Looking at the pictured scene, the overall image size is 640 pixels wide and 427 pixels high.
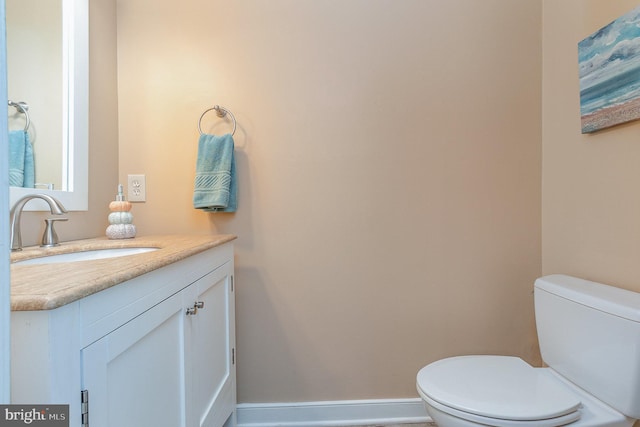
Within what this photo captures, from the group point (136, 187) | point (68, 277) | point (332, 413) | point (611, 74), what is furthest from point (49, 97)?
point (611, 74)

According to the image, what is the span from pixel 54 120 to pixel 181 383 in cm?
100

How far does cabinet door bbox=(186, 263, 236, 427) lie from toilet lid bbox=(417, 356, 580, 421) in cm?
70

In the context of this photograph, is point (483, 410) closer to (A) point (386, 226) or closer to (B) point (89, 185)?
(A) point (386, 226)

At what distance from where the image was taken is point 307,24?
144 centimetres

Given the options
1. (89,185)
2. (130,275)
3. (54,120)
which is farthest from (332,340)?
(54,120)

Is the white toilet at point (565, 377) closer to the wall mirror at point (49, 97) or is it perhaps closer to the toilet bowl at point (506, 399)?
the toilet bowl at point (506, 399)

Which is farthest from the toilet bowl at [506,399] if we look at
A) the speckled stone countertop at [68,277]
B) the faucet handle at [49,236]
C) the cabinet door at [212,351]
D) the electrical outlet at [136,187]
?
the electrical outlet at [136,187]

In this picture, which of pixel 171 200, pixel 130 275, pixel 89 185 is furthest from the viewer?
pixel 171 200

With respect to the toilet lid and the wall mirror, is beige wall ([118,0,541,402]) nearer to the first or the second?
the wall mirror

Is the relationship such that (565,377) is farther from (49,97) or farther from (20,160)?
(49,97)

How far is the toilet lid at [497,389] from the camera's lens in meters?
0.88

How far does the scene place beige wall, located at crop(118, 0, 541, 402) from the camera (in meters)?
1.44

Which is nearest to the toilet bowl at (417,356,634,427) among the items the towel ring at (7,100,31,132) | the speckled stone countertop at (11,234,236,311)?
the speckled stone countertop at (11,234,236,311)

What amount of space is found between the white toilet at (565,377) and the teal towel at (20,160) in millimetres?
1409
